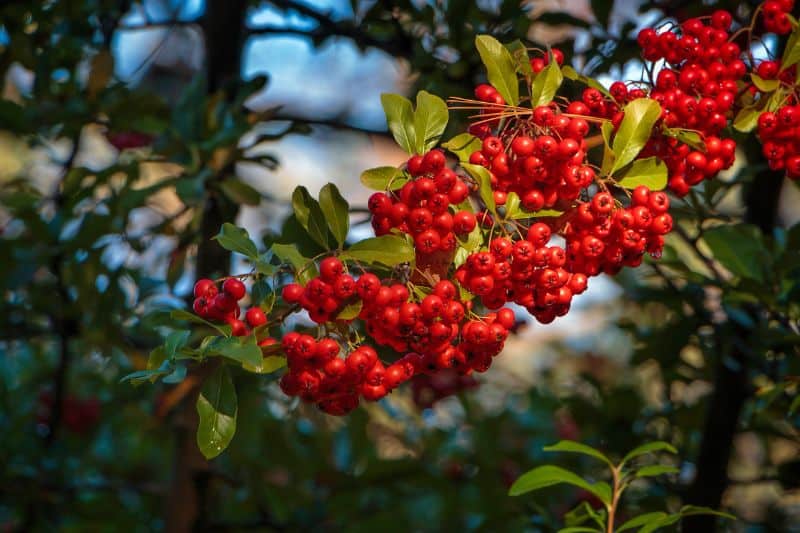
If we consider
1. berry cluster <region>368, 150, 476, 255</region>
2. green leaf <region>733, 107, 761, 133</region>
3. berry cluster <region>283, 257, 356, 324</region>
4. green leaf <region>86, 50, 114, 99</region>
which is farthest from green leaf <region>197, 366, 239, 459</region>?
green leaf <region>86, 50, 114, 99</region>

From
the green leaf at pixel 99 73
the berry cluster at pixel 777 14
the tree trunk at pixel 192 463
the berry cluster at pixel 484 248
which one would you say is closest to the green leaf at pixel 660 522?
the berry cluster at pixel 484 248

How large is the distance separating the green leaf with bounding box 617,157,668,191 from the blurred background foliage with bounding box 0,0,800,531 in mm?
332

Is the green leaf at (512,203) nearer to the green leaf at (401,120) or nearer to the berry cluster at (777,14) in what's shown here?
the green leaf at (401,120)

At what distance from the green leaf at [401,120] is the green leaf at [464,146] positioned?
48 mm

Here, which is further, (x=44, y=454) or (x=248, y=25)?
(x=44, y=454)

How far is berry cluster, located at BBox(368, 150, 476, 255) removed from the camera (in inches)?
40.1

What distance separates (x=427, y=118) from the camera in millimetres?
1102

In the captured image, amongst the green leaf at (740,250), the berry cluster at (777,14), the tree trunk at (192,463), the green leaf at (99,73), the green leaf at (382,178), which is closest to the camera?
the green leaf at (382,178)

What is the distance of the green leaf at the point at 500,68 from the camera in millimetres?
1128

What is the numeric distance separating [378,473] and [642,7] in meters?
1.33

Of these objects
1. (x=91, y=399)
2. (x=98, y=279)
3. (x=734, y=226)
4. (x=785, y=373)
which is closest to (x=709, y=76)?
(x=734, y=226)

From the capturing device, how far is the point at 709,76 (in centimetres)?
125

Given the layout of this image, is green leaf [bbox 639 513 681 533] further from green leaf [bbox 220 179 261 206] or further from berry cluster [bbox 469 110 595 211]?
green leaf [bbox 220 179 261 206]

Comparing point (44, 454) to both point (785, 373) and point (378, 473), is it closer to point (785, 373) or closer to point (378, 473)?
point (378, 473)
